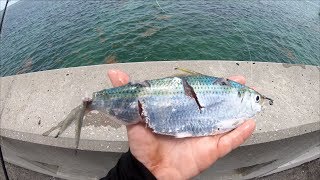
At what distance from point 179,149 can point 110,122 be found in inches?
70.0

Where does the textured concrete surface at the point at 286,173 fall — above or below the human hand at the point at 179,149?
below

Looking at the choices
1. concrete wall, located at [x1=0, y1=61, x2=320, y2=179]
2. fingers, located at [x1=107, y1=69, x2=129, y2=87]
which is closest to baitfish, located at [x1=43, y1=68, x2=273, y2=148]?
fingers, located at [x1=107, y1=69, x2=129, y2=87]

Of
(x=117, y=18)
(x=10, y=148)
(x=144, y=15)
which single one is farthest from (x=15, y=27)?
(x=10, y=148)

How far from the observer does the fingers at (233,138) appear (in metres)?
3.14

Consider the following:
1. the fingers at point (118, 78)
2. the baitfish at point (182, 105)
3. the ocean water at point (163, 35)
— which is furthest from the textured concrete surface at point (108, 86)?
the ocean water at point (163, 35)

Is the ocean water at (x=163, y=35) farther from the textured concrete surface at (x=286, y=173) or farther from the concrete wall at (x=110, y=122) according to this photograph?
the textured concrete surface at (x=286, y=173)

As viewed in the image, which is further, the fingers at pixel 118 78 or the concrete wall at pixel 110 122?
the concrete wall at pixel 110 122

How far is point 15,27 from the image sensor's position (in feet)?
71.0

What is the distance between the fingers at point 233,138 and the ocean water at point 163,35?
27.0ft

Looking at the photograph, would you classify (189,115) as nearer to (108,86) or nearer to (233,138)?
(233,138)

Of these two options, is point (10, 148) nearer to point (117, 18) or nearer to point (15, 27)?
point (117, 18)

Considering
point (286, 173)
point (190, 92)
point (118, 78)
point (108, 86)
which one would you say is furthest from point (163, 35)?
point (190, 92)

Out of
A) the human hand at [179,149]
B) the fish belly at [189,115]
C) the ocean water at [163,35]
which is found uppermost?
the fish belly at [189,115]

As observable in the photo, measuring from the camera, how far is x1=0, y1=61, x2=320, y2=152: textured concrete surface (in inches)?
182
